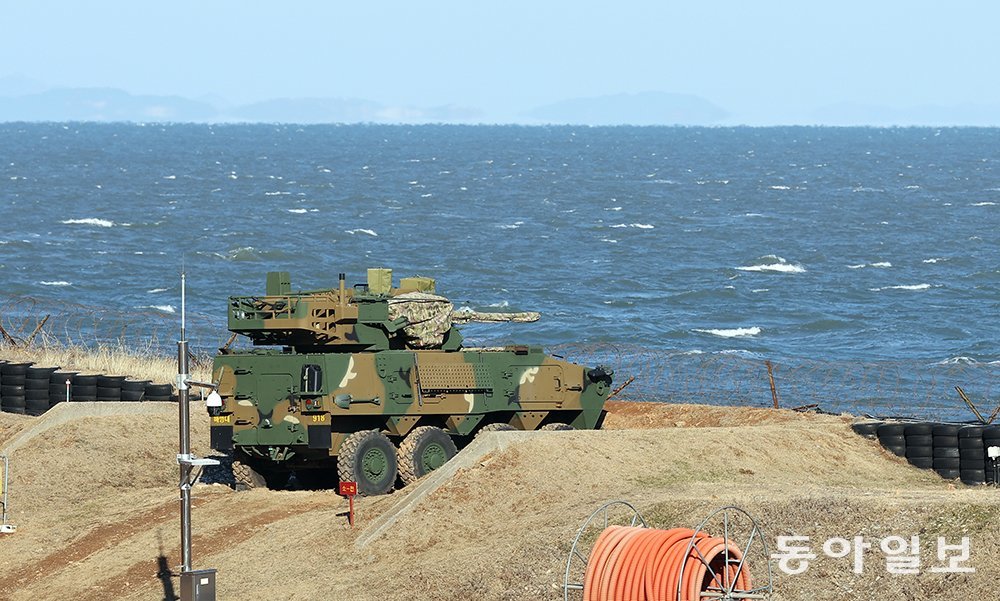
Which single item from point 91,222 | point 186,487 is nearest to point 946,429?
point 186,487

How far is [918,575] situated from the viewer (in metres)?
21.3

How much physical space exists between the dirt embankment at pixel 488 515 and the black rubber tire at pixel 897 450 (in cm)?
18

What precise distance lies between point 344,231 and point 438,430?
6991cm

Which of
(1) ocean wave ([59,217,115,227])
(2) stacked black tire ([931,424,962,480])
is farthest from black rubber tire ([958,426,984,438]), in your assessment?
(1) ocean wave ([59,217,115,227])

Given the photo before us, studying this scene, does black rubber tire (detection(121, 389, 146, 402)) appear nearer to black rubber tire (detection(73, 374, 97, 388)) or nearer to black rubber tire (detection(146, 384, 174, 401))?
black rubber tire (detection(146, 384, 174, 401))

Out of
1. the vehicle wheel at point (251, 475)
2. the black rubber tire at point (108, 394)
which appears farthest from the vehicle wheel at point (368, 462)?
the black rubber tire at point (108, 394)

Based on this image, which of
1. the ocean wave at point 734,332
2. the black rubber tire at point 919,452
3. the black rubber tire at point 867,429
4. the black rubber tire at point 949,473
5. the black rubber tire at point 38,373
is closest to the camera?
the black rubber tire at point 949,473

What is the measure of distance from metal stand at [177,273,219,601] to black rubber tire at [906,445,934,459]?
47.7 feet

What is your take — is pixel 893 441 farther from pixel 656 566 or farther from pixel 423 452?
pixel 656 566

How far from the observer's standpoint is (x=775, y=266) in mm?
83312

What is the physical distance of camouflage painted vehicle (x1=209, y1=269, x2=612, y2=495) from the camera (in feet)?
92.4

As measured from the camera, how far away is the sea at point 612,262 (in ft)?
173

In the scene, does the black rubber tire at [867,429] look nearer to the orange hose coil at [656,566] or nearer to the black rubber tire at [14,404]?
the orange hose coil at [656,566]

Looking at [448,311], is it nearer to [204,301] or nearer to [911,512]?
[911,512]
